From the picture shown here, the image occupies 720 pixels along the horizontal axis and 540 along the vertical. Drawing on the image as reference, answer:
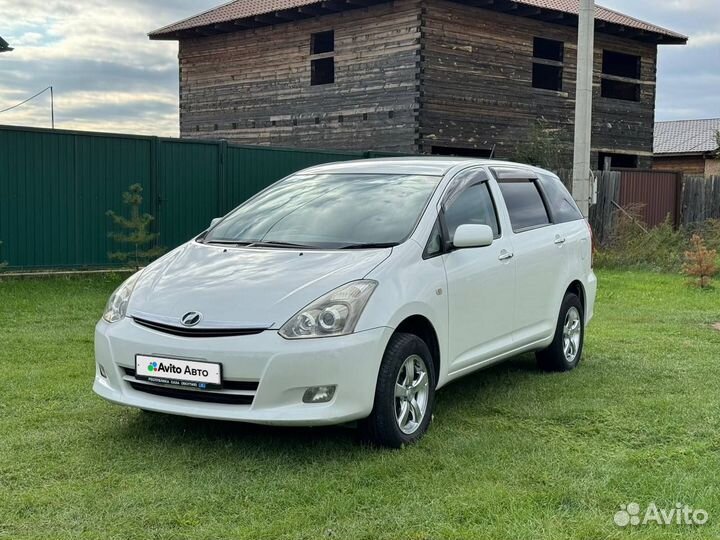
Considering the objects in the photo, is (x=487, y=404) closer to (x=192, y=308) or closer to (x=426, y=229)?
(x=426, y=229)

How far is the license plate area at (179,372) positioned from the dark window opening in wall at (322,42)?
19840mm

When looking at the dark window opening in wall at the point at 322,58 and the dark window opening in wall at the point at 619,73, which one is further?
the dark window opening in wall at the point at 619,73

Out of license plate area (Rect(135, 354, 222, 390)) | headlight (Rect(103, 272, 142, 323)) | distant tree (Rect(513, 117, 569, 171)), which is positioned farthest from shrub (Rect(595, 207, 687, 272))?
license plate area (Rect(135, 354, 222, 390))

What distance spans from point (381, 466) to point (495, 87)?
64.0 feet

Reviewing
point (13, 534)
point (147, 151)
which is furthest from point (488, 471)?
point (147, 151)

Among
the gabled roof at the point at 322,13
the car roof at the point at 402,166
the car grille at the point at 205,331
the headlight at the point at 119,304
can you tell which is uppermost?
the gabled roof at the point at 322,13

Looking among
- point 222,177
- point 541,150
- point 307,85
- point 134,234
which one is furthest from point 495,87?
point 134,234

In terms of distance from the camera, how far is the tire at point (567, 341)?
22.7 feet

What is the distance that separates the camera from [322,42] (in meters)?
24.5

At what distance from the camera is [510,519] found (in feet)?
12.3

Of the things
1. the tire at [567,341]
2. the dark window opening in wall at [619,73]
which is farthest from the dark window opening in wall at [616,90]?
the tire at [567,341]

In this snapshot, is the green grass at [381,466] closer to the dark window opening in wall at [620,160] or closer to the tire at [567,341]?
the tire at [567,341]

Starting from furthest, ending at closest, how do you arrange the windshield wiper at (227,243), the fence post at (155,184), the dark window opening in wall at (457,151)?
the dark window opening in wall at (457,151) < the fence post at (155,184) < the windshield wiper at (227,243)
